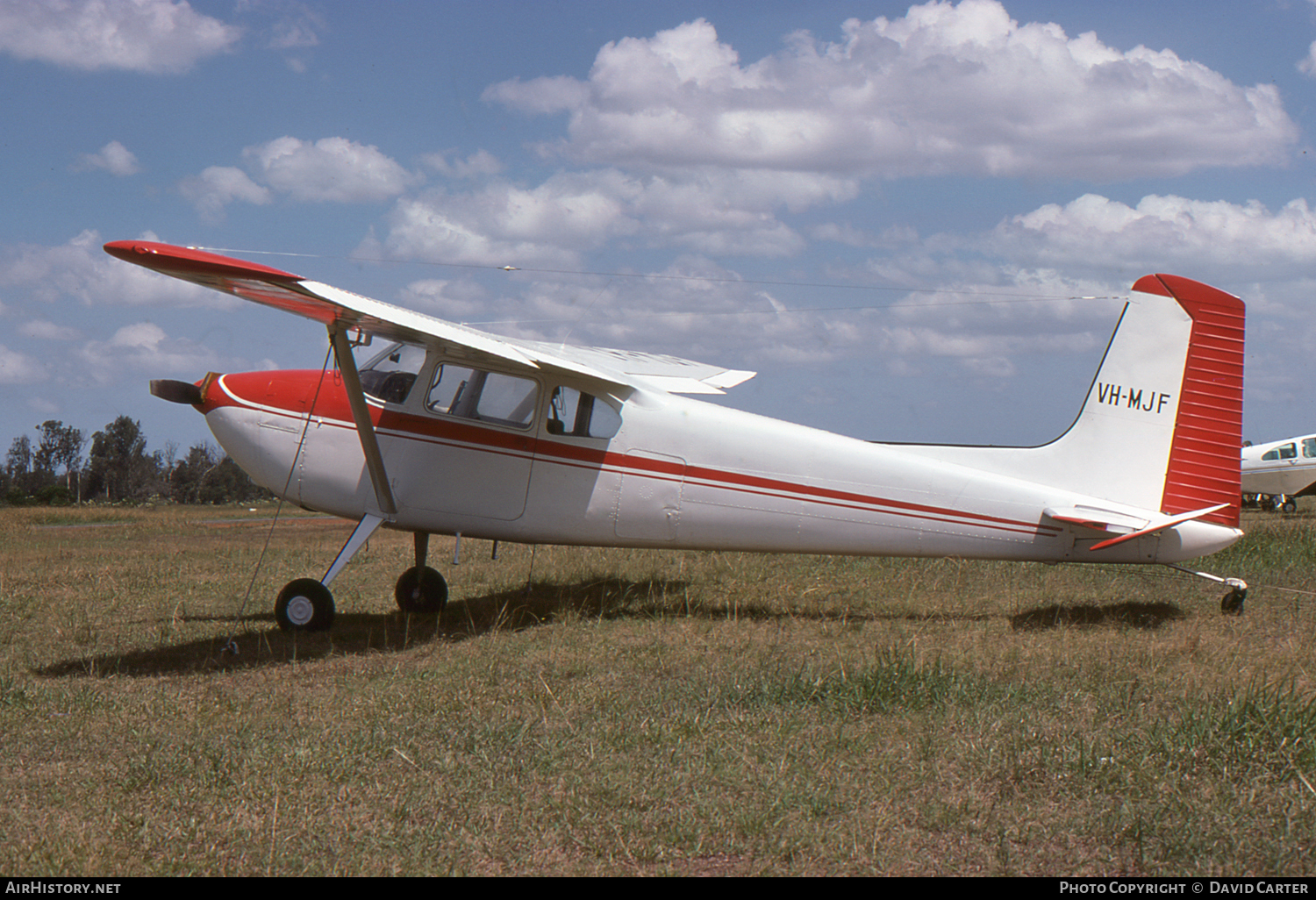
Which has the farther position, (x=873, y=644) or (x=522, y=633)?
(x=522, y=633)

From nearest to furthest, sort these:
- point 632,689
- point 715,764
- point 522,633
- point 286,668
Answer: point 715,764, point 632,689, point 286,668, point 522,633

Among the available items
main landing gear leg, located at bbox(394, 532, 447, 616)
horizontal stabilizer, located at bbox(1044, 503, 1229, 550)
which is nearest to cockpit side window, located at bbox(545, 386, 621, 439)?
main landing gear leg, located at bbox(394, 532, 447, 616)

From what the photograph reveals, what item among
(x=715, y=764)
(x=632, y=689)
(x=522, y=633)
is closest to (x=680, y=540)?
(x=522, y=633)

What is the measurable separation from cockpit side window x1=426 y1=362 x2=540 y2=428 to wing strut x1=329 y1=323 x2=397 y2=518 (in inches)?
25.3

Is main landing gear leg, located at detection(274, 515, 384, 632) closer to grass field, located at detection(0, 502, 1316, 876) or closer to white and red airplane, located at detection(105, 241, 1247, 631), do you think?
white and red airplane, located at detection(105, 241, 1247, 631)

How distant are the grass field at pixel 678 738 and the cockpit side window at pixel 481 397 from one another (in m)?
1.90

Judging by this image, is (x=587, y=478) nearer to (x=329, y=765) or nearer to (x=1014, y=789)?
(x=329, y=765)

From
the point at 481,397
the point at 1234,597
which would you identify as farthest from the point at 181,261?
the point at 1234,597

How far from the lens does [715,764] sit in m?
4.53

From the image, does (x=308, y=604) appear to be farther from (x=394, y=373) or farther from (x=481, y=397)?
(x=481, y=397)

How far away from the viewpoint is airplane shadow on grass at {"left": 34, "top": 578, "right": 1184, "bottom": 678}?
23.9 feet

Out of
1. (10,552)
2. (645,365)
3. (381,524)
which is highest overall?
(645,365)

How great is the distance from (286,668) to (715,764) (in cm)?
389

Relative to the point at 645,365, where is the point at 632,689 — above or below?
below
